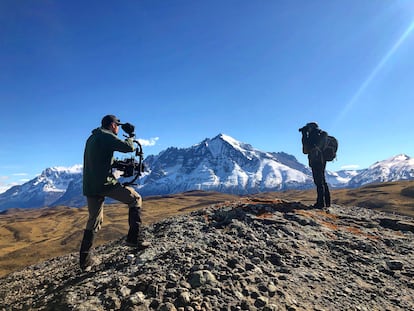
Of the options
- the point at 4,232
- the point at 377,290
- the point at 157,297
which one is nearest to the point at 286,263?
the point at 377,290

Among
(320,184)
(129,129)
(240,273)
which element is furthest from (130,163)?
(320,184)

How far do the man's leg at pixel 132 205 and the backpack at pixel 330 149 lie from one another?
1439cm

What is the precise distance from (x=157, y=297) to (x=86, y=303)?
5.29ft

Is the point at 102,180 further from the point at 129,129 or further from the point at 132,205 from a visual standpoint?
the point at 129,129

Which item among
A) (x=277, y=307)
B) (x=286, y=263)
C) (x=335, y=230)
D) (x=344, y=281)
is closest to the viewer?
(x=277, y=307)

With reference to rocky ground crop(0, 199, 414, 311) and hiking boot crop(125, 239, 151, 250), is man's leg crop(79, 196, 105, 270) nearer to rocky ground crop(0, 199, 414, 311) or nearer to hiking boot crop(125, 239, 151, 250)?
rocky ground crop(0, 199, 414, 311)

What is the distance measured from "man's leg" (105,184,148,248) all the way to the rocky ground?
509 millimetres

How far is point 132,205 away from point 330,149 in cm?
1509

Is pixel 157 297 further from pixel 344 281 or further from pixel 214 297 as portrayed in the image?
pixel 344 281

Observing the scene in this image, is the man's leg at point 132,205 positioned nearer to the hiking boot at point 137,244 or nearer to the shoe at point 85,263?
the hiking boot at point 137,244

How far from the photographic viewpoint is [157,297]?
7906 mm

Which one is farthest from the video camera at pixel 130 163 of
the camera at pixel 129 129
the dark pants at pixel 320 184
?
the dark pants at pixel 320 184

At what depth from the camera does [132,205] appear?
34.9ft

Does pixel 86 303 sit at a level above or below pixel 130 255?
below
